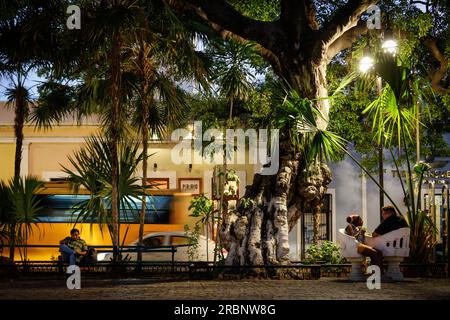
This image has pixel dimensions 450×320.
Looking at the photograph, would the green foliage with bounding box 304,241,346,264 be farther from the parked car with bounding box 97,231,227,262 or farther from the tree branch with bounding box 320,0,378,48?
the parked car with bounding box 97,231,227,262

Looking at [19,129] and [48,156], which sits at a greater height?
[48,156]

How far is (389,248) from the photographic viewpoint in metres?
13.1

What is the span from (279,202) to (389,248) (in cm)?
258

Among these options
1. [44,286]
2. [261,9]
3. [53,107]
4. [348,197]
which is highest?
[261,9]

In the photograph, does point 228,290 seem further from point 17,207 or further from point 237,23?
point 17,207

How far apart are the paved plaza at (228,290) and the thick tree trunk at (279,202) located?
113 centimetres

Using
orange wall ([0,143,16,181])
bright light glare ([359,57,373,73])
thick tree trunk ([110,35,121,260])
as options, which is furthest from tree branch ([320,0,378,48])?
orange wall ([0,143,16,181])

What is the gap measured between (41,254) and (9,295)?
45.8 ft

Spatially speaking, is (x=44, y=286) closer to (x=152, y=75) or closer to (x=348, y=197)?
(x=152, y=75)

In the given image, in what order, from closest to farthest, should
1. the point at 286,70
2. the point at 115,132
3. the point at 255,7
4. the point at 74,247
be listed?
the point at 286,70
the point at 115,132
the point at 74,247
the point at 255,7

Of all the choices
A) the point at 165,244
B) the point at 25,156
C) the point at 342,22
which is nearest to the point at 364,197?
the point at 165,244

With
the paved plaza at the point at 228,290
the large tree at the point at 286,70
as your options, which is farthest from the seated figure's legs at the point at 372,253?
the large tree at the point at 286,70
